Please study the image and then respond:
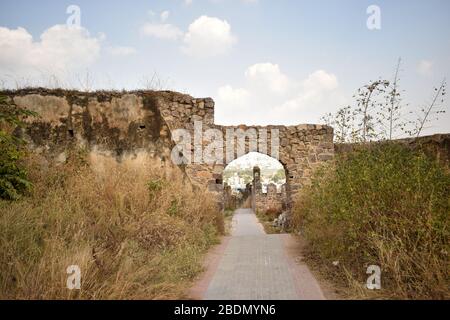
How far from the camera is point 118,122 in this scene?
9.23 meters

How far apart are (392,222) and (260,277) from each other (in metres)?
1.85

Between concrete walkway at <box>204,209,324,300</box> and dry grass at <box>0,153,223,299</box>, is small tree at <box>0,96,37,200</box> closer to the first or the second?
dry grass at <box>0,153,223,299</box>

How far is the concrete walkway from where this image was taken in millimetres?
4012

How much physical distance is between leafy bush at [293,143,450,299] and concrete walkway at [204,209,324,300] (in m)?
0.53

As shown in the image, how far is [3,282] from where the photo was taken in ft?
11.1

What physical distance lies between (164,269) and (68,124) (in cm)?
609

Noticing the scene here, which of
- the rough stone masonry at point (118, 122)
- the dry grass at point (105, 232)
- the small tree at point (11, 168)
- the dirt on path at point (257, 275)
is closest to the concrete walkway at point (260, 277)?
the dirt on path at point (257, 275)

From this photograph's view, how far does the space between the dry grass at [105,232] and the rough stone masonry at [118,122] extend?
0.53 meters

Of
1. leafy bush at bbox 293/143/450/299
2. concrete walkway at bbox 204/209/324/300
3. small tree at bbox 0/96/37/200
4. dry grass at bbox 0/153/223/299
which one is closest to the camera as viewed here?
dry grass at bbox 0/153/223/299

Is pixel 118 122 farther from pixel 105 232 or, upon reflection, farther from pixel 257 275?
pixel 257 275

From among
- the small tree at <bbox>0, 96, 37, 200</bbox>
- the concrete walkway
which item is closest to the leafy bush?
the concrete walkway

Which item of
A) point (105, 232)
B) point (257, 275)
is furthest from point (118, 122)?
point (257, 275)

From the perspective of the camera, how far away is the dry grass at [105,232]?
3498 mm
